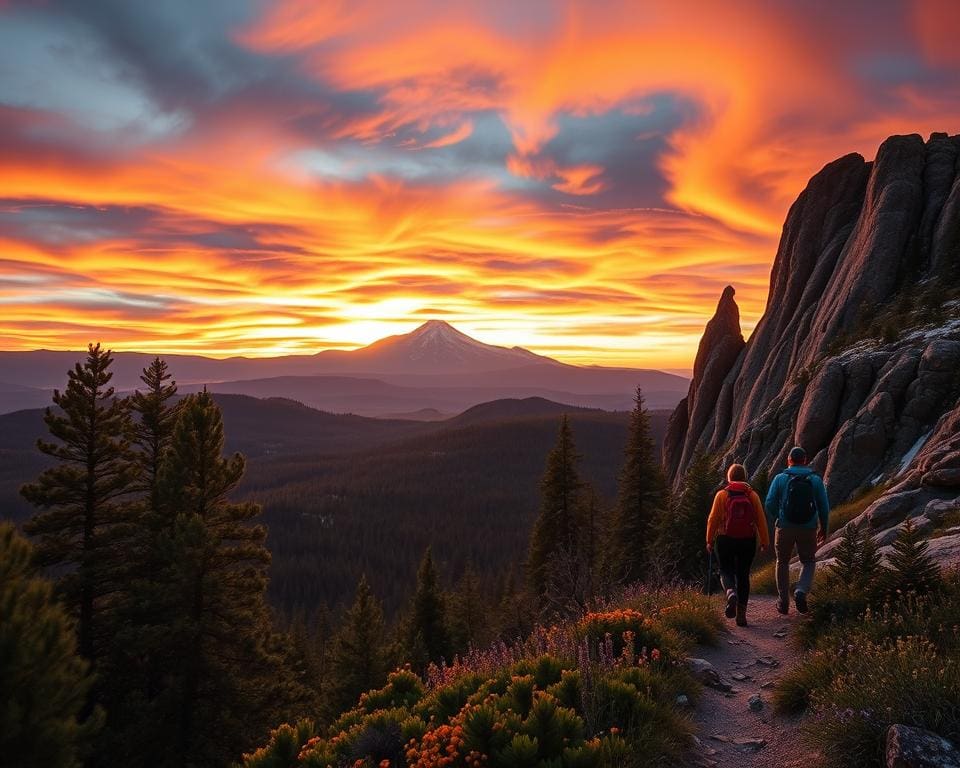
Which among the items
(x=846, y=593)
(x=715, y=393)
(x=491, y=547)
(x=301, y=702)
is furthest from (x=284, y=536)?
(x=846, y=593)

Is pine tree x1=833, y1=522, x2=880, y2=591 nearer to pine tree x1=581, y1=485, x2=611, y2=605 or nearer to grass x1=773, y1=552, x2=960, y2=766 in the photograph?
grass x1=773, y1=552, x2=960, y2=766

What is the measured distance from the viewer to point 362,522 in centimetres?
16662

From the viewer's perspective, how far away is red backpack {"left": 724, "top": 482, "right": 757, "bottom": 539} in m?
9.97

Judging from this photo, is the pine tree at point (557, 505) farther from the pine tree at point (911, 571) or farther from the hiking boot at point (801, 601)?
the pine tree at point (911, 571)

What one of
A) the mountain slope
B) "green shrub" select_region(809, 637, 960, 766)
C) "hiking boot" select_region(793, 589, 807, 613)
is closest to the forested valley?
"hiking boot" select_region(793, 589, 807, 613)

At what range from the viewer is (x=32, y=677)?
27.9 feet

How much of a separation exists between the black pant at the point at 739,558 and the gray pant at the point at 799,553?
1.46 feet

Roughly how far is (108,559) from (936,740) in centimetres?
2025

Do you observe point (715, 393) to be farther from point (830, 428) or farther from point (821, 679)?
point (821, 679)

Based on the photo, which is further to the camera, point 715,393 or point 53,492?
point 715,393

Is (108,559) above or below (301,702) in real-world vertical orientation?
above

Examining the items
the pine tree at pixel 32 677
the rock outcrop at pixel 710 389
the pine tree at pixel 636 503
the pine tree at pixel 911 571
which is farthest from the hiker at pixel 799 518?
the rock outcrop at pixel 710 389

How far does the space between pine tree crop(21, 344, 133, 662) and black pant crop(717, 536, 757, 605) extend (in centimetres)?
1744

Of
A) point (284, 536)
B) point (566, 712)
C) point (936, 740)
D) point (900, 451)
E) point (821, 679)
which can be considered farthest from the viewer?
point (284, 536)
